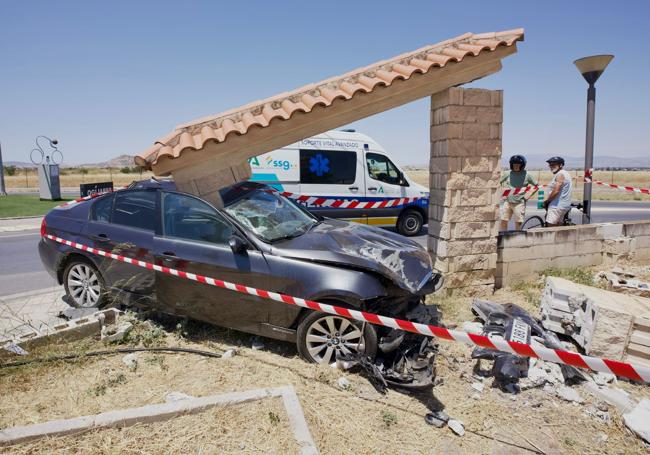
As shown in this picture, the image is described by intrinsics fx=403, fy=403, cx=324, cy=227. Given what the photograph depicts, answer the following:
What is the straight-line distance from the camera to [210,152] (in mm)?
4641

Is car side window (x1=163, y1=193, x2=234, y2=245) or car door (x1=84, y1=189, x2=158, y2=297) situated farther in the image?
car door (x1=84, y1=189, x2=158, y2=297)

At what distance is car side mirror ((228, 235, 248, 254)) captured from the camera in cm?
378

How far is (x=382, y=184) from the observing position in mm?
10000

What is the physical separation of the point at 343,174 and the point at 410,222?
2.21 meters

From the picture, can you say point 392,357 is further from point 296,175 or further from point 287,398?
point 296,175

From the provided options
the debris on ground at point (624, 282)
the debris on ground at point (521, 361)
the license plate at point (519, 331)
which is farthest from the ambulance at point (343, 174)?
the license plate at point (519, 331)

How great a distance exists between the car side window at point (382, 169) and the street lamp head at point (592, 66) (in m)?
4.25

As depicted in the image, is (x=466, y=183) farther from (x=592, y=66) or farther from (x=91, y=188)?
(x=91, y=188)

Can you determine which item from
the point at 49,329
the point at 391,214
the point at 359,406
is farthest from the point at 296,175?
the point at 359,406

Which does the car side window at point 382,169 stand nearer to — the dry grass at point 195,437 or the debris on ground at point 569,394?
the debris on ground at point 569,394

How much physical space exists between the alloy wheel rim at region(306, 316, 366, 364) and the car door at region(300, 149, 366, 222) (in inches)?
235

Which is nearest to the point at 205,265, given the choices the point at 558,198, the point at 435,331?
the point at 435,331

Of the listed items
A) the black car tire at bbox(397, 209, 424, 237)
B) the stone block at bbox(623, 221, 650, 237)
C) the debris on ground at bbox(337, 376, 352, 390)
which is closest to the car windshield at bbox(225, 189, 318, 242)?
the debris on ground at bbox(337, 376, 352, 390)

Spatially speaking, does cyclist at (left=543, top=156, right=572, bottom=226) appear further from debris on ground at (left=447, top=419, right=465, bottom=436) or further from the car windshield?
debris on ground at (left=447, top=419, right=465, bottom=436)
